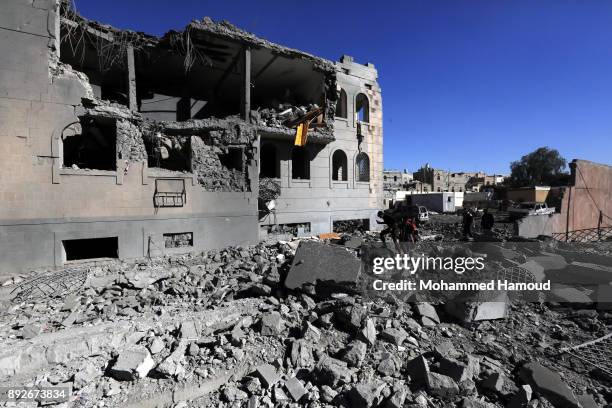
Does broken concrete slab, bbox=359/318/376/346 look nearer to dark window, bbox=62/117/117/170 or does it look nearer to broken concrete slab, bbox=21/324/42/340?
broken concrete slab, bbox=21/324/42/340

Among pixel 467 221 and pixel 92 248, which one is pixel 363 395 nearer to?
pixel 92 248

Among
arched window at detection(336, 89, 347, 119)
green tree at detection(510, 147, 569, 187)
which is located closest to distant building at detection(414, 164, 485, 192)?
green tree at detection(510, 147, 569, 187)

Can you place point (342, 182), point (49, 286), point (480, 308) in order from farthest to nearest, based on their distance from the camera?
point (342, 182) → point (49, 286) → point (480, 308)

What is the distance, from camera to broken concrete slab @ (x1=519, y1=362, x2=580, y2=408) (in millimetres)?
3323

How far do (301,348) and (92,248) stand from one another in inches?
374

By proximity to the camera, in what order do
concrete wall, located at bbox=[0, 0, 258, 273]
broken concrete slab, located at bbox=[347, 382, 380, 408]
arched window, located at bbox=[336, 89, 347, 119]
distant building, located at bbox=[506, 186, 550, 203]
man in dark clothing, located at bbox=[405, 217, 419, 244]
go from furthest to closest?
distant building, located at bbox=[506, 186, 550, 203]
arched window, located at bbox=[336, 89, 347, 119]
man in dark clothing, located at bbox=[405, 217, 419, 244]
concrete wall, located at bbox=[0, 0, 258, 273]
broken concrete slab, located at bbox=[347, 382, 380, 408]

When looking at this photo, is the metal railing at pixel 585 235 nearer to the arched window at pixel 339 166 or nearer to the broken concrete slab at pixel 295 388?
the arched window at pixel 339 166

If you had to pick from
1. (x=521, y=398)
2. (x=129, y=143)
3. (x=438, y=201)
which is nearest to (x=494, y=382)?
(x=521, y=398)

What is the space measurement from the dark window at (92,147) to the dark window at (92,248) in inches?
136

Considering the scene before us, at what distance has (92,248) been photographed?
33.1 feet

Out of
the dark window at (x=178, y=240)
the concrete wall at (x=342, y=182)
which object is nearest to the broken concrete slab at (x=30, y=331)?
the dark window at (x=178, y=240)

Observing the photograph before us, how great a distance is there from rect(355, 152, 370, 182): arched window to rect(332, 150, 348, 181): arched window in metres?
1.06

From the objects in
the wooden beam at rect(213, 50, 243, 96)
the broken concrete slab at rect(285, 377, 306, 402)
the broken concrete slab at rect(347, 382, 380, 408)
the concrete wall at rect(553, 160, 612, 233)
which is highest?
the wooden beam at rect(213, 50, 243, 96)

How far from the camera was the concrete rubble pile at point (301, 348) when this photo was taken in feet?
11.7
